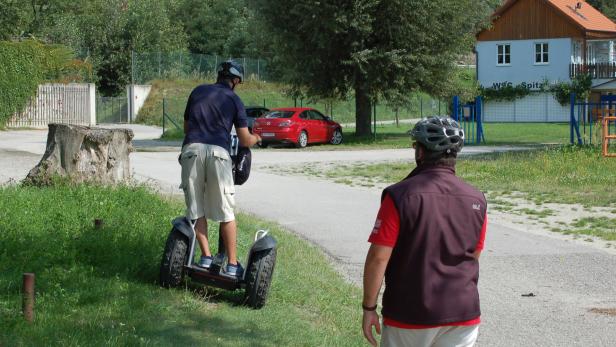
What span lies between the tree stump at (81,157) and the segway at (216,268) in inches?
254

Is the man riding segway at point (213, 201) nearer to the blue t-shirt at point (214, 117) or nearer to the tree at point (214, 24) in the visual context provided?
the blue t-shirt at point (214, 117)

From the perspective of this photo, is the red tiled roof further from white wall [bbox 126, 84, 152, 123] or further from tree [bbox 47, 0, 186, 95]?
white wall [bbox 126, 84, 152, 123]

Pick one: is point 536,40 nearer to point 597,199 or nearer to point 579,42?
point 579,42

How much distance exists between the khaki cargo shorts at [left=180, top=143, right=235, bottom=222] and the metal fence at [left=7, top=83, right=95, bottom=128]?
131 feet

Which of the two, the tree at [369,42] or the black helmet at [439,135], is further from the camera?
the tree at [369,42]

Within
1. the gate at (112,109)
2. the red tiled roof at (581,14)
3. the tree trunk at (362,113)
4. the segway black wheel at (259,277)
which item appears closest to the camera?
Result: the segway black wheel at (259,277)

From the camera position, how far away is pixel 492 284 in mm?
9039

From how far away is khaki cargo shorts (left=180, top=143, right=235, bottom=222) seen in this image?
7.01 m

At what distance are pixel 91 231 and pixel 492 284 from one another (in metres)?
3.78

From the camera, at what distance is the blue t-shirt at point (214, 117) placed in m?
7.06

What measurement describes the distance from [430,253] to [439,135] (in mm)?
A: 516

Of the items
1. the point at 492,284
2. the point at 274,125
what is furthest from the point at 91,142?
the point at 274,125

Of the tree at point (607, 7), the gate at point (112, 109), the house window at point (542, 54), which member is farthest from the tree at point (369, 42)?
the tree at point (607, 7)

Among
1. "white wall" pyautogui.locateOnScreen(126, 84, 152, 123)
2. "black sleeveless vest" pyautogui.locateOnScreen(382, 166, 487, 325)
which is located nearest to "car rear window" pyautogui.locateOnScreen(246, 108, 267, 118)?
"white wall" pyautogui.locateOnScreen(126, 84, 152, 123)
